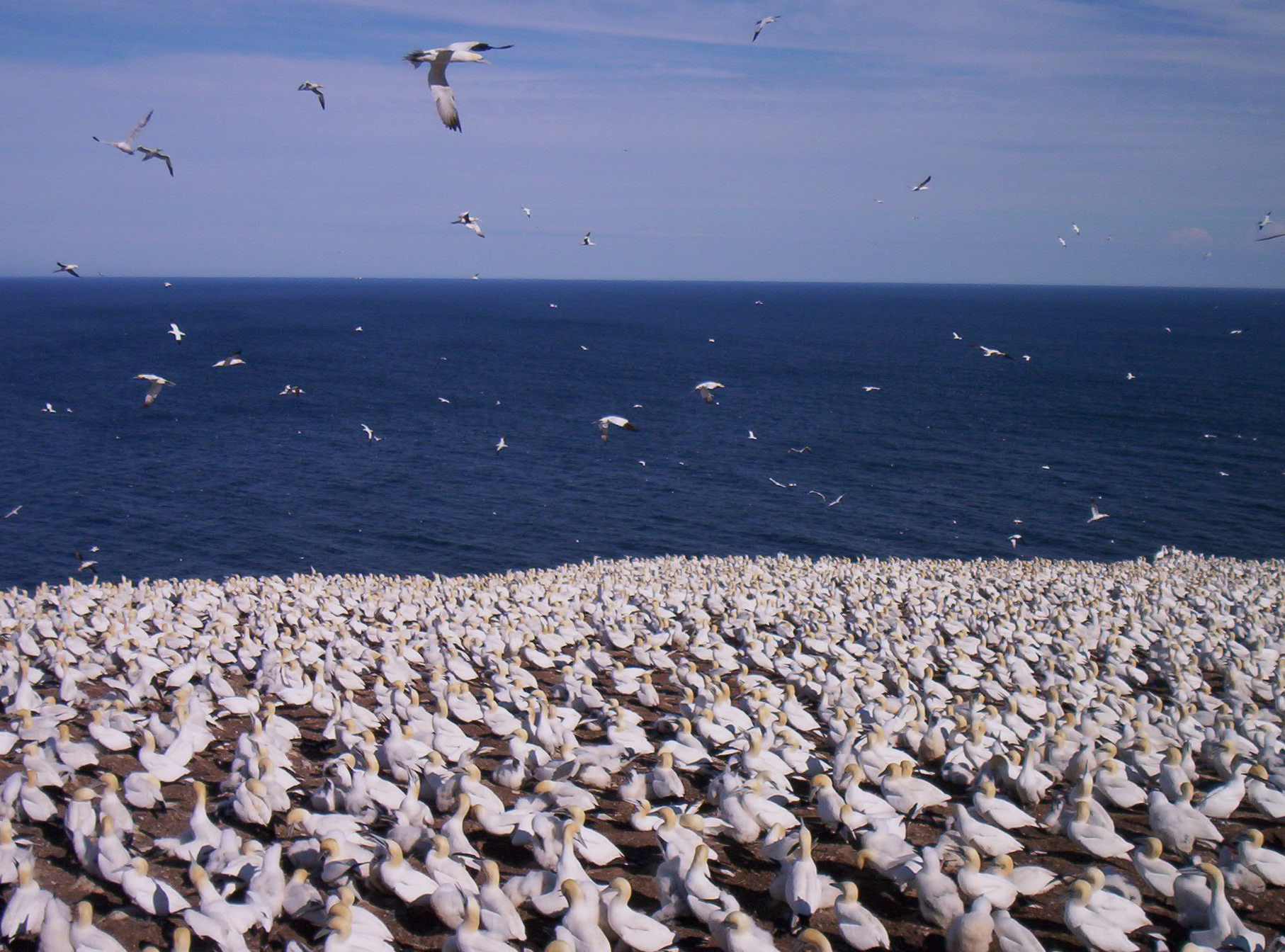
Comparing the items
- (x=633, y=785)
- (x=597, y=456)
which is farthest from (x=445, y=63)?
(x=597, y=456)

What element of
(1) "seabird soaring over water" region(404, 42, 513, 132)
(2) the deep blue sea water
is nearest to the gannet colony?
(1) "seabird soaring over water" region(404, 42, 513, 132)

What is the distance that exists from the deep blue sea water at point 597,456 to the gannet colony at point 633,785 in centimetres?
2325

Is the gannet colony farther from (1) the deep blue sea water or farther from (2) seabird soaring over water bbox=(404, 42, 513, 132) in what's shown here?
(1) the deep blue sea water

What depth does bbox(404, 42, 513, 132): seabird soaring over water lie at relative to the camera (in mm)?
9570

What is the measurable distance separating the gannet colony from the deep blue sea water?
23245 millimetres

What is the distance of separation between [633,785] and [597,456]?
4542 cm

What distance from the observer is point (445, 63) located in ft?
32.1

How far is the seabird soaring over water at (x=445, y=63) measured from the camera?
957 centimetres

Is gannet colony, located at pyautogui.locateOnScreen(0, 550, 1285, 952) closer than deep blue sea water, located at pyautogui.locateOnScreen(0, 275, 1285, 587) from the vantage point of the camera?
Yes

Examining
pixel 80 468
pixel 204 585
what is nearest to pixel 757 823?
pixel 204 585

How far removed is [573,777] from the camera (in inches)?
372

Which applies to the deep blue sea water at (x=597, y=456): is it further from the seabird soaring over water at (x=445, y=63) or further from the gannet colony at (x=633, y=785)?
the seabird soaring over water at (x=445, y=63)

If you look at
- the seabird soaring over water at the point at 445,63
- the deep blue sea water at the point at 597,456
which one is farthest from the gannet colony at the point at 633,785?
the deep blue sea water at the point at 597,456

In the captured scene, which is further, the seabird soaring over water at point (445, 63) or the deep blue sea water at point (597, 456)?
the deep blue sea water at point (597, 456)
